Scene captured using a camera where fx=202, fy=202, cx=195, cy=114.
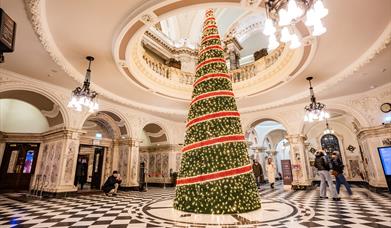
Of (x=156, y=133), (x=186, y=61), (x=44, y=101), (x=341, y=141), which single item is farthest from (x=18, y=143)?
(x=341, y=141)

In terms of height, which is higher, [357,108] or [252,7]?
[252,7]

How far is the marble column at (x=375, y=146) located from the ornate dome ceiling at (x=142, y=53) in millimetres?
1726

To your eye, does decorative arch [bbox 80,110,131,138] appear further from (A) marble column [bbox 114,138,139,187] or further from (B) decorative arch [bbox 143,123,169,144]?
(B) decorative arch [bbox 143,123,169,144]

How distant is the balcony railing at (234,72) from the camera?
8116 millimetres

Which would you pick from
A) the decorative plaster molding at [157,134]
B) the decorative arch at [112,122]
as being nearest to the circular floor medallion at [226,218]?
the decorative arch at [112,122]

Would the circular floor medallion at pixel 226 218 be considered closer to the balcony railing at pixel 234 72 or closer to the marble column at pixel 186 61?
the balcony railing at pixel 234 72

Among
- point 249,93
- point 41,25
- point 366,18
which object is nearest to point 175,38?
point 249,93

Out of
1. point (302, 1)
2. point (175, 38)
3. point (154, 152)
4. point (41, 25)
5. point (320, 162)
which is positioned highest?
point (175, 38)

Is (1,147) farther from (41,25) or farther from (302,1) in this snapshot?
(302,1)

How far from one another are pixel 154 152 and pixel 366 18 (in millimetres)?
11870

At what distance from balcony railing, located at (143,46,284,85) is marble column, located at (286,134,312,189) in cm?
379

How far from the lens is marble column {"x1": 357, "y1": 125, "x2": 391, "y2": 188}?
770 cm

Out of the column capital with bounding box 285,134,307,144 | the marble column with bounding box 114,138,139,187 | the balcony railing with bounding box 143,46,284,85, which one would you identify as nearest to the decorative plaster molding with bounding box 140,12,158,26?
the balcony railing with bounding box 143,46,284,85

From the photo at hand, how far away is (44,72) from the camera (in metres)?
6.57
